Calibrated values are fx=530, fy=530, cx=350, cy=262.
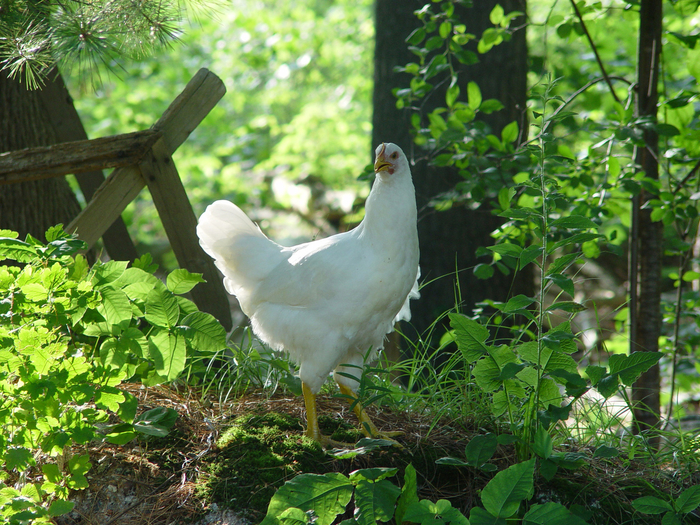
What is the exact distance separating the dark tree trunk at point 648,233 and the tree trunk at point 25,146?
3.12 meters

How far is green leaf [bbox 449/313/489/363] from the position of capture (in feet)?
5.70

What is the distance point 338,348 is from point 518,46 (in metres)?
2.55

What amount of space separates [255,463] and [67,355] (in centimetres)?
83

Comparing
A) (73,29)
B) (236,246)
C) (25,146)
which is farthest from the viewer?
(25,146)

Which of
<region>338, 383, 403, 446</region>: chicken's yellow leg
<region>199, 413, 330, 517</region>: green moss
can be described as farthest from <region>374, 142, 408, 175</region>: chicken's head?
<region>199, 413, 330, 517</region>: green moss

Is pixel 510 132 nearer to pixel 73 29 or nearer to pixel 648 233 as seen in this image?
pixel 648 233

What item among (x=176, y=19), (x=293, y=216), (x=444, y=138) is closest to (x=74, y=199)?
(x=176, y=19)

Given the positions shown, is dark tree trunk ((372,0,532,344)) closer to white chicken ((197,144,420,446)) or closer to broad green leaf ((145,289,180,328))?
white chicken ((197,144,420,446))

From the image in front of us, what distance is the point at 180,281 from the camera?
198cm

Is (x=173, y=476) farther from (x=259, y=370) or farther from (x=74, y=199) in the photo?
(x=74, y=199)

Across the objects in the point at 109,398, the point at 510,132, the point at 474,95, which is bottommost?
the point at 109,398

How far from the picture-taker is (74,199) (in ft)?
10.8

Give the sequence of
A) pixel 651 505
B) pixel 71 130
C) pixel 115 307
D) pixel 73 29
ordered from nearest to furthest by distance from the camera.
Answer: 1. pixel 651 505
2. pixel 115 307
3. pixel 73 29
4. pixel 71 130

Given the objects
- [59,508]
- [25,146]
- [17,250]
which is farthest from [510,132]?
[25,146]
